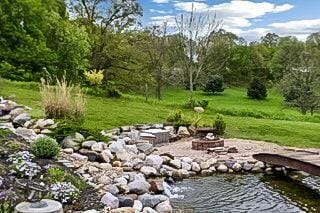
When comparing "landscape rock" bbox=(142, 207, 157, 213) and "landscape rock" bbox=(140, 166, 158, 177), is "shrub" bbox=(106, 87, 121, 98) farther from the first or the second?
"landscape rock" bbox=(142, 207, 157, 213)

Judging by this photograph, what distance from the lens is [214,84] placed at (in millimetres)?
27047

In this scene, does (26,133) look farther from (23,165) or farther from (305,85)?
(305,85)

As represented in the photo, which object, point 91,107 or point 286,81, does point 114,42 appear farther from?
point 286,81

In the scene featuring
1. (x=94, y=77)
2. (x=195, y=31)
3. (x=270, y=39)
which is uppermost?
(x=270, y=39)

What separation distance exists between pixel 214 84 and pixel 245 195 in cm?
2120

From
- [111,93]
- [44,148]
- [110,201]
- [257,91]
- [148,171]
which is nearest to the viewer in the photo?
[110,201]

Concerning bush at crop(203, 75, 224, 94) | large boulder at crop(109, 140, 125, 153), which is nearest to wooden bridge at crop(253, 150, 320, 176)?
large boulder at crop(109, 140, 125, 153)

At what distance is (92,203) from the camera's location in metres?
4.55

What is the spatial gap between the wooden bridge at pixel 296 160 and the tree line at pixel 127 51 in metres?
7.70

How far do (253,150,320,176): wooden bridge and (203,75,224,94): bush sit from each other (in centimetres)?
1933

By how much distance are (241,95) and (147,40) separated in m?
9.08

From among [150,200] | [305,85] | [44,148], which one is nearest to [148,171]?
[150,200]

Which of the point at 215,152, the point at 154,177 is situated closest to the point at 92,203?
the point at 154,177

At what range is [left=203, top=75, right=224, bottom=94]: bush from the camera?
88.6 ft
